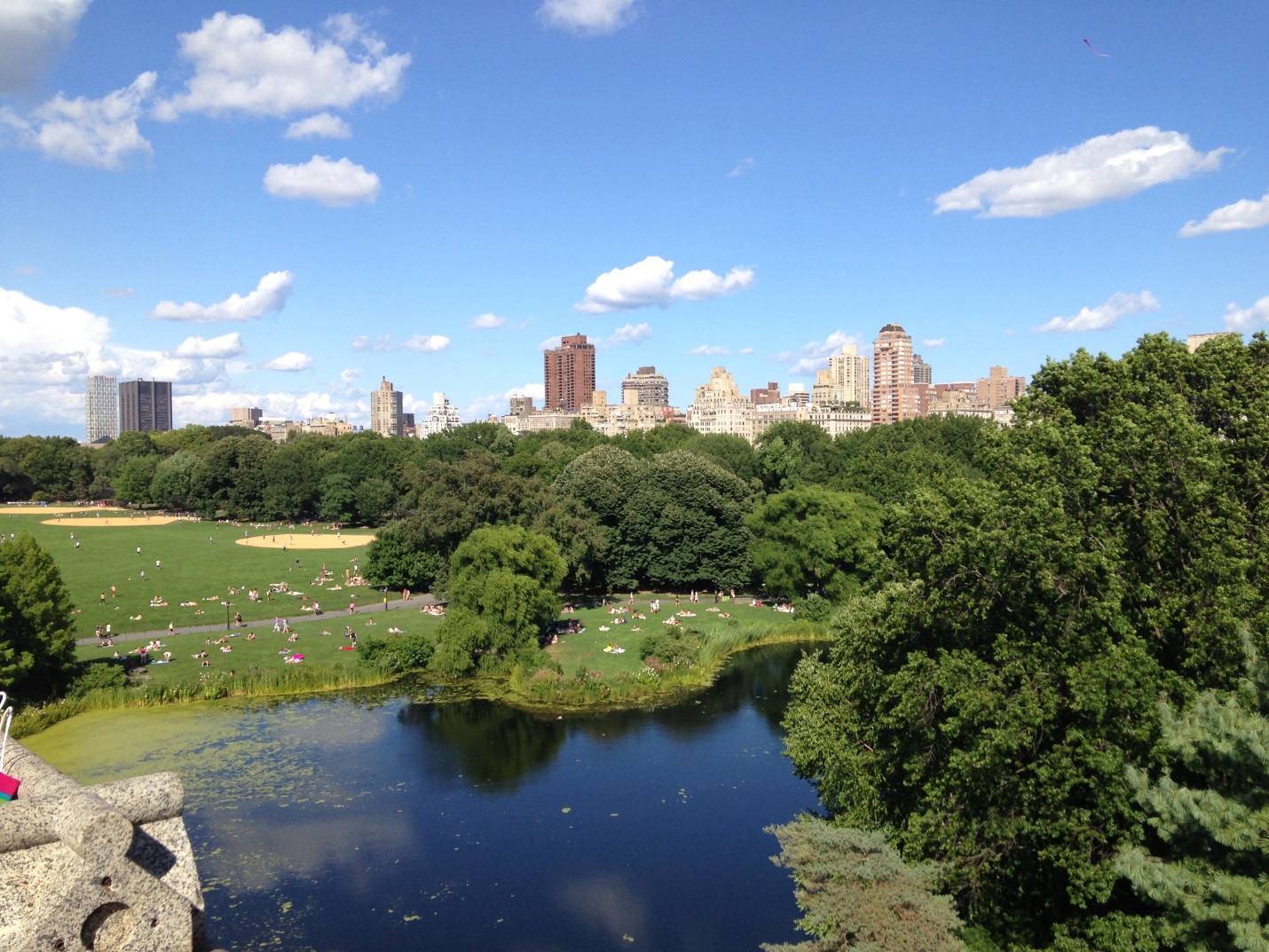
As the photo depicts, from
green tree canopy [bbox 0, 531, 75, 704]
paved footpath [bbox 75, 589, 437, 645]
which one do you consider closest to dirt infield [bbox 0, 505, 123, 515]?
paved footpath [bbox 75, 589, 437, 645]

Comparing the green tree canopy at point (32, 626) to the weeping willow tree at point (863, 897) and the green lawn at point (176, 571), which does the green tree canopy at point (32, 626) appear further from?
the weeping willow tree at point (863, 897)

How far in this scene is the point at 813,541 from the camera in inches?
1960

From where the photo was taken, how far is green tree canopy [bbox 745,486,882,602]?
163ft

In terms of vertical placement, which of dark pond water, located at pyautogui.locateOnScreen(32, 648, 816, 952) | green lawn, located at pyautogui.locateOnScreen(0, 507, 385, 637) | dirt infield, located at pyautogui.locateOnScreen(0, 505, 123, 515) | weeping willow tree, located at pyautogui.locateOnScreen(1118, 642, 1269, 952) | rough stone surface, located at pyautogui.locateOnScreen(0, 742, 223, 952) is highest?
rough stone surface, located at pyautogui.locateOnScreen(0, 742, 223, 952)

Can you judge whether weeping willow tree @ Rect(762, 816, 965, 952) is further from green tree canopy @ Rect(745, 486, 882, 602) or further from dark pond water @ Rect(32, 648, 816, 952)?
green tree canopy @ Rect(745, 486, 882, 602)

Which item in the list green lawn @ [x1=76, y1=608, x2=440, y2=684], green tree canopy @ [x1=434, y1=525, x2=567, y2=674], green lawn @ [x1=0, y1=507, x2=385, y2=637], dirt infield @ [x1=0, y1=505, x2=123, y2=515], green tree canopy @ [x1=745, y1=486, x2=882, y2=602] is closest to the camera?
green lawn @ [x1=76, y1=608, x2=440, y2=684]

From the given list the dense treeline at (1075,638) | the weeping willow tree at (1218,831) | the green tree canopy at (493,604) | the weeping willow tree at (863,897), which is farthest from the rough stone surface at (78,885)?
the green tree canopy at (493,604)

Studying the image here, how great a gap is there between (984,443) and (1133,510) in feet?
14.8

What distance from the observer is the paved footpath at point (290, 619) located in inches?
1736

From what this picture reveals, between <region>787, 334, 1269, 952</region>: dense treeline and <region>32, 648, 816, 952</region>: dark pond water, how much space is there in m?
5.97

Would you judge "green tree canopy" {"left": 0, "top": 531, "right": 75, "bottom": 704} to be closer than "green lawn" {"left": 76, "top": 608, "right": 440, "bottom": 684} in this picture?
Yes

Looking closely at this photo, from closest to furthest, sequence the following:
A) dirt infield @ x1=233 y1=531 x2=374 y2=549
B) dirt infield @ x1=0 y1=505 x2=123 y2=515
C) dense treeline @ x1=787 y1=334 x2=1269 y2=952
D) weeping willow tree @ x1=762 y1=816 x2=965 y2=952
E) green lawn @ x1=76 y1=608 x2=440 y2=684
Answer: weeping willow tree @ x1=762 y1=816 x2=965 y2=952
dense treeline @ x1=787 y1=334 x2=1269 y2=952
green lawn @ x1=76 y1=608 x2=440 y2=684
dirt infield @ x1=233 y1=531 x2=374 y2=549
dirt infield @ x1=0 y1=505 x2=123 y2=515

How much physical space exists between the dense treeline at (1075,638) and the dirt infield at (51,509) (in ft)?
347

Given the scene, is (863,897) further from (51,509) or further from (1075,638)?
(51,509)
